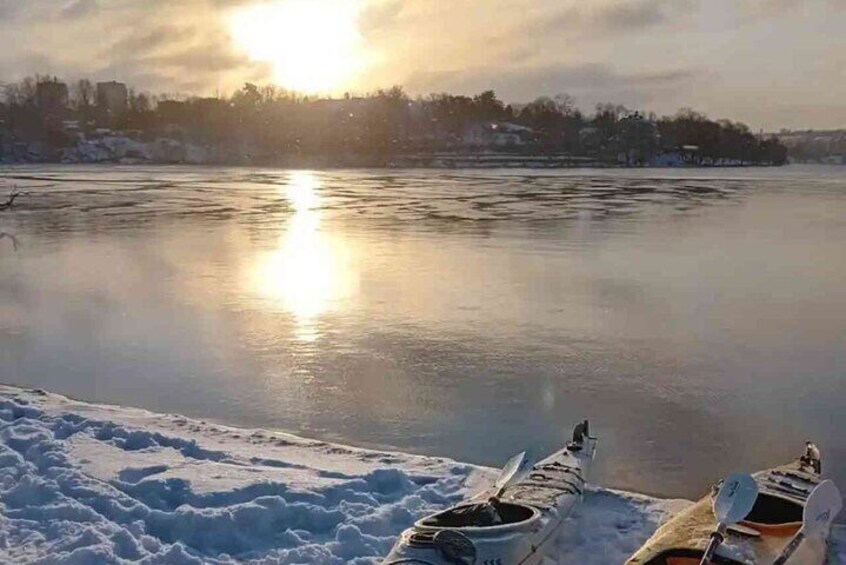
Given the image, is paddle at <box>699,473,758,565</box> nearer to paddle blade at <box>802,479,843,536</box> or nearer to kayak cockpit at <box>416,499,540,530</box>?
paddle blade at <box>802,479,843,536</box>

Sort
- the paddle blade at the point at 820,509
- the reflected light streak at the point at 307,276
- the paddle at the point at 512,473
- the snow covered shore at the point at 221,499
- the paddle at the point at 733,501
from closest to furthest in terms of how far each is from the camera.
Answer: the paddle at the point at 733,501
the paddle blade at the point at 820,509
the snow covered shore at the point at 221,499
the paddle at the point at 512,473
the reflected light streak at the point at 307,276

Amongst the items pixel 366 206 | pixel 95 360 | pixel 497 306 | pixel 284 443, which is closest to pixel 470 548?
pixel 284 443

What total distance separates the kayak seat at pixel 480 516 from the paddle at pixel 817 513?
131 cm

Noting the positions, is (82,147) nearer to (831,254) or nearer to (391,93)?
(391,93)

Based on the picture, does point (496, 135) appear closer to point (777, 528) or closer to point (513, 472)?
point (513, 472)

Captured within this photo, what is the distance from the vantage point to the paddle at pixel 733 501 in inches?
165

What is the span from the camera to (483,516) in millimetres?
4434

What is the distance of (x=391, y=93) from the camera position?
358 feet

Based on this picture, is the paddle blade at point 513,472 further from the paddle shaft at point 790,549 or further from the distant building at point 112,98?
the distant building at point 112,98

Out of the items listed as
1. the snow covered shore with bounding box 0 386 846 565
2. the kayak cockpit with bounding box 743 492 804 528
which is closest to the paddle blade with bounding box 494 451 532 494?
the snow covered shore with bounding box 0 386 846 565

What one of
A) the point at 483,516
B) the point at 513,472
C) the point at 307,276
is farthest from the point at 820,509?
the point at 307,276

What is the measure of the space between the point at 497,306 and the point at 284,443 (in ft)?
16.5

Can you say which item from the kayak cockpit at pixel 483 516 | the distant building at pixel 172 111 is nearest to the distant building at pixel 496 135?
the distant building at pixel 172 111

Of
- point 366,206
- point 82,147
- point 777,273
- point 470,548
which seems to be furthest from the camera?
point 82,147
